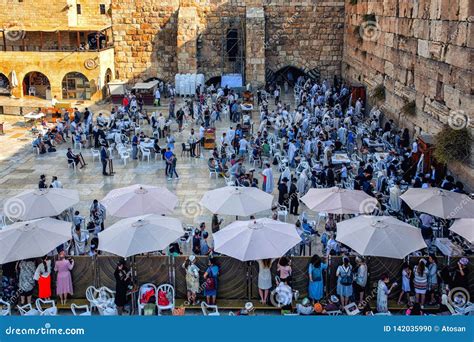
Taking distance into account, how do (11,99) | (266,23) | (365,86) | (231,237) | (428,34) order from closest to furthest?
(231,237) → (428,34) → (365,86) → (11,99) → (266,23)

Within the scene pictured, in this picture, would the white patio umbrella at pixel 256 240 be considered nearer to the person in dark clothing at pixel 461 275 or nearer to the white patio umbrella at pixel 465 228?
the person in dark clothing at pixel 461 275

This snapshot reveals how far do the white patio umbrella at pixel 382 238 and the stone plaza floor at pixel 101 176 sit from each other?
3603mm

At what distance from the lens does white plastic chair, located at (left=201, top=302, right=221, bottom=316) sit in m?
9.00

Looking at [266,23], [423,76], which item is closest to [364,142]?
[423,76]

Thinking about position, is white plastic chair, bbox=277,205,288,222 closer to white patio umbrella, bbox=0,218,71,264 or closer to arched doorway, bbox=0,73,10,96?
white patio umbrella, bbox=0,218,71,264

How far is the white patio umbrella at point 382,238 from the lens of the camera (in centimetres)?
898

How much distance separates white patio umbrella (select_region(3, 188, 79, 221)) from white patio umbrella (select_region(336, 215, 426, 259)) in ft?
17.7

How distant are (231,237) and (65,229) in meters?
2.92

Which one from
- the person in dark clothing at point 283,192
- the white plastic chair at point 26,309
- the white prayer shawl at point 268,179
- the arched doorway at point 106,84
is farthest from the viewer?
the arched doorway at point 106,84

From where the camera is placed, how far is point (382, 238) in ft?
30.0

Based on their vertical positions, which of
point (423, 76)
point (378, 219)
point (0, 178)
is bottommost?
point (0, 178)

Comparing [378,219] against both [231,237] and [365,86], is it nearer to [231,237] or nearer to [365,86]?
[231,237]

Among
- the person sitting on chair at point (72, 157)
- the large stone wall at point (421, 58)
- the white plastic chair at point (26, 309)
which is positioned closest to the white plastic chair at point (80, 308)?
the white plastic chair at point (26, 309)

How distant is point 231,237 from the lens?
367 inches
